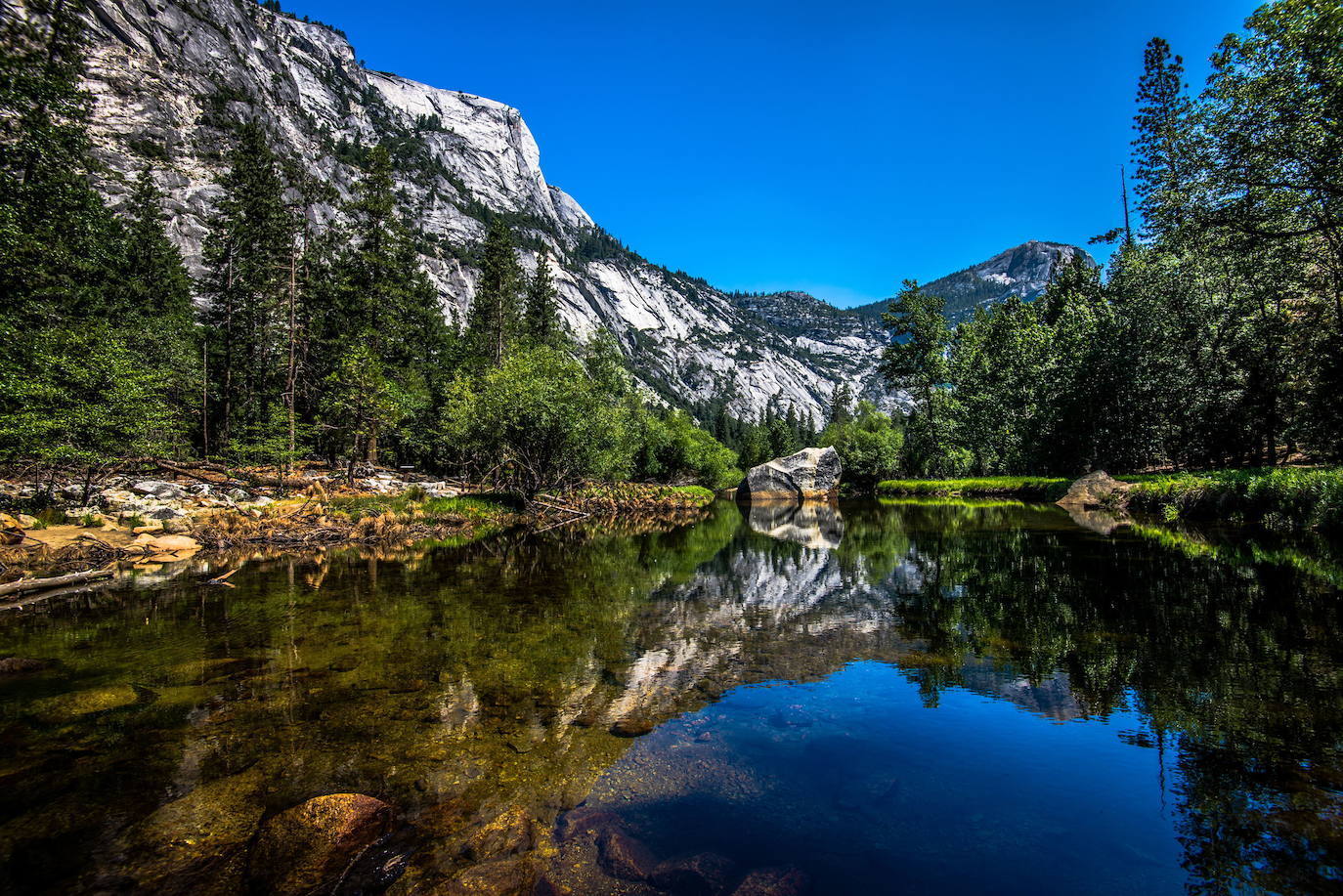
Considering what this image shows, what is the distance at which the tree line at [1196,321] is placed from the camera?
17469 millimetres

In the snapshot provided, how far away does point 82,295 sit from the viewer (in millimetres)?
30312

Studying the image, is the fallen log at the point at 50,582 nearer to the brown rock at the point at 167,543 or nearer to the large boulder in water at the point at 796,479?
the brown rock at the point at 167,543

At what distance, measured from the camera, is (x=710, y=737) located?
557 cm

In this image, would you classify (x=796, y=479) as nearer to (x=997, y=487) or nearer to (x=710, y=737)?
(x=997, y=487)

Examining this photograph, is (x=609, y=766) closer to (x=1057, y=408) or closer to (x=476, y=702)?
(x=476, y=702)

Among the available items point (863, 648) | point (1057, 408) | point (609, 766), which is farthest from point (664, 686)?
point (1057, 408)

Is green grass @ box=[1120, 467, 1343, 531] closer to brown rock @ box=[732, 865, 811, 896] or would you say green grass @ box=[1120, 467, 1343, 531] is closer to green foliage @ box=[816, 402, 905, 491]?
brown rock @ box=[732, 865, 811, 896]

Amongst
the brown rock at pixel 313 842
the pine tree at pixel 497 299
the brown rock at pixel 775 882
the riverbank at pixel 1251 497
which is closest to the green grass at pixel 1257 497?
the riverbank at pixel 1251 497

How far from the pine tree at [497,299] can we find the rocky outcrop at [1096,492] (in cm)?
4392

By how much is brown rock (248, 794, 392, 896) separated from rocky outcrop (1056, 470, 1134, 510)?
3500 cm

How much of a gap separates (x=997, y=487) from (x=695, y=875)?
46187 millimetres

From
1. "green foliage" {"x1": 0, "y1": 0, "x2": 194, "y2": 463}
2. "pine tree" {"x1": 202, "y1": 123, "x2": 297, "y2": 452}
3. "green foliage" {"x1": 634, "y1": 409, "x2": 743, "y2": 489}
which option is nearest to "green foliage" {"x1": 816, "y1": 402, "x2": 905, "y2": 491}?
"green foliage" {"x1": 634, "y1": 409, "x2": 743, "y2": 489}

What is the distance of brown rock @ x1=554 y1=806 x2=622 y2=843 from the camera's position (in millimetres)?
4020

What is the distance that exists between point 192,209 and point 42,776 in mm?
117320
